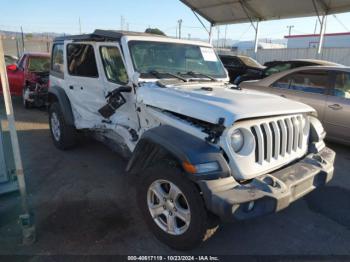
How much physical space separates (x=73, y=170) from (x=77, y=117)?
35.0 inches

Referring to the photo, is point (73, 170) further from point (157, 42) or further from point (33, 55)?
point (33, 55)

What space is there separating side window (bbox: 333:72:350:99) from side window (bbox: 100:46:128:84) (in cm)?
416

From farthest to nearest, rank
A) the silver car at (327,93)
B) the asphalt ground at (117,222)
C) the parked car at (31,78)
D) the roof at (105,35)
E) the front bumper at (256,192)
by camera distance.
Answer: the parked car at (31,78) < the silver car at (327,93) < the roof at (105,35) < the asphalt ground at (117,222) < the front bumper at (256,192)

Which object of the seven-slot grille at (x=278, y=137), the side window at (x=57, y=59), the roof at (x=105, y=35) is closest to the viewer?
the seven-slot grille at (x=278, y=137)

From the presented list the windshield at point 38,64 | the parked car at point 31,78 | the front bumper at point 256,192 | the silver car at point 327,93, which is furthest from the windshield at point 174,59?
the windshield at point 38,64

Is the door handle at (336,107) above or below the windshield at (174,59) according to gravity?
below

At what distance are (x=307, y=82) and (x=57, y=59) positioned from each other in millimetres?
5001

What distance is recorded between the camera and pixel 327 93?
19.0 ft

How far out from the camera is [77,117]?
4.94 meters

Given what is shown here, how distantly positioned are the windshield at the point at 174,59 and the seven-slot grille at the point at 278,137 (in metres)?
1.50

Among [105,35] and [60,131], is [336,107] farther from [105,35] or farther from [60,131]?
[60,131]

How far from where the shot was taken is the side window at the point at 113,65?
386 cm

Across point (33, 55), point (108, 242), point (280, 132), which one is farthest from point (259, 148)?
point (33, 55)

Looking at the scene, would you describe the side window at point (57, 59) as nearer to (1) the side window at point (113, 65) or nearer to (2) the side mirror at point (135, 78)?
(1) the side window at point (113, 65)
